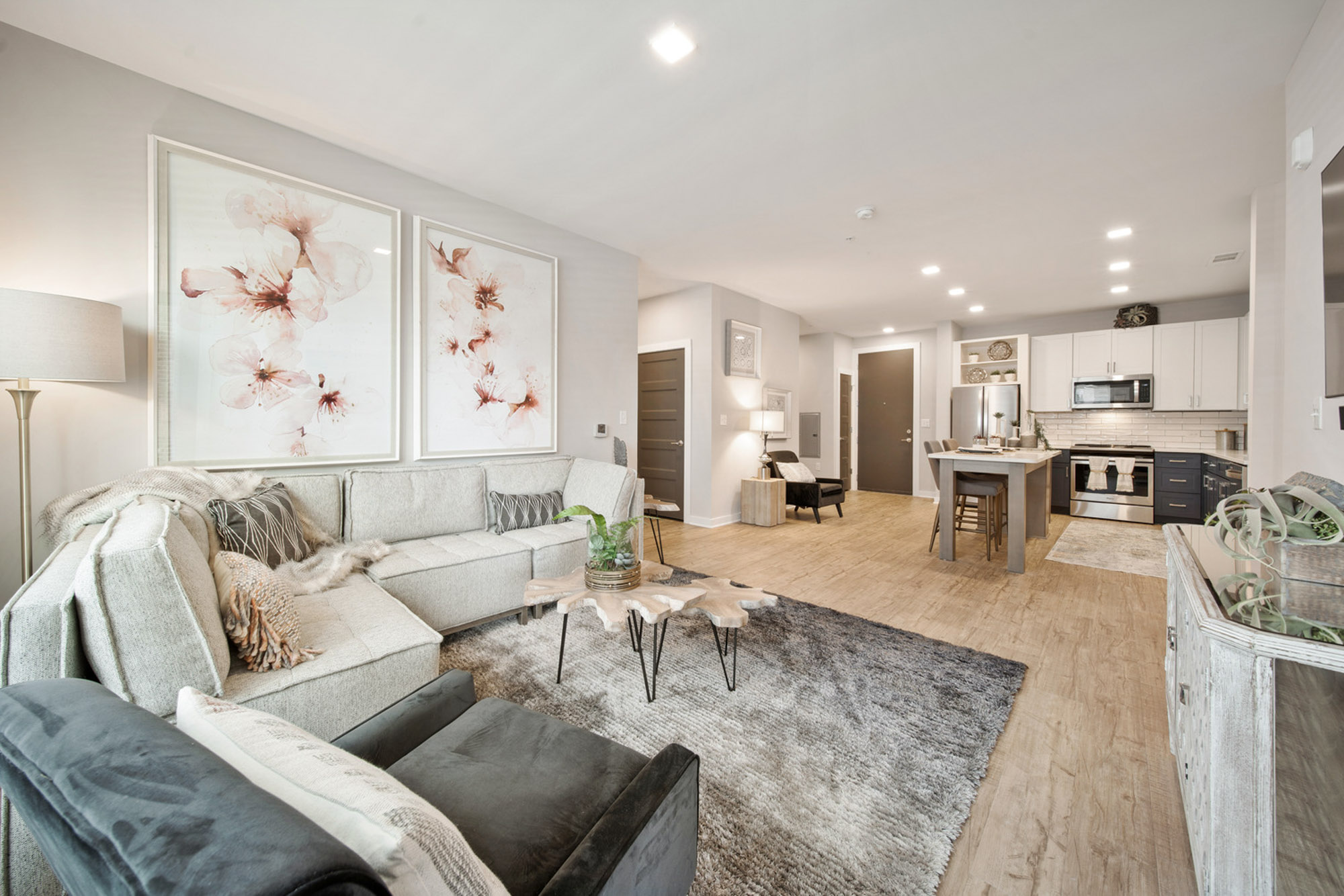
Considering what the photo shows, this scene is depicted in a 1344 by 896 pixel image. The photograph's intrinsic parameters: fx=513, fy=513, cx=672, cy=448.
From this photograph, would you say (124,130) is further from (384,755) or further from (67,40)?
(384,755)

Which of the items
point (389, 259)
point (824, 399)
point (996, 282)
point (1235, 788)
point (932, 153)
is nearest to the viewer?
point (1235, 788)

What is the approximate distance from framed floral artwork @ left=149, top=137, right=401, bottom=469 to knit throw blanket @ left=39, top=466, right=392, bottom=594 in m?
0.22

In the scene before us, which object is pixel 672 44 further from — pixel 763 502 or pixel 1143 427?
pixel 1143 427

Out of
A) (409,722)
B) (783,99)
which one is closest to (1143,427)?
(783,99)

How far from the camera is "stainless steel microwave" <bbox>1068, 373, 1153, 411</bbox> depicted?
19.8 ft

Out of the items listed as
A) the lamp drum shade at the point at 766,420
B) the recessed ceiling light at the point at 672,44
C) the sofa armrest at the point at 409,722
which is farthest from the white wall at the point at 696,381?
the sofa armrest at the point at 409,722

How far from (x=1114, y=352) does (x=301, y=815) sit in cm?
828

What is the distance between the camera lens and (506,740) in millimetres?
1184

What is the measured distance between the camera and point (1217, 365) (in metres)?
5.65

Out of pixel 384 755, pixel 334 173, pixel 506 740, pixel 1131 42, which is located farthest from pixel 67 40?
pixel 1131 42

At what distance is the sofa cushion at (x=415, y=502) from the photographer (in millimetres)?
2850

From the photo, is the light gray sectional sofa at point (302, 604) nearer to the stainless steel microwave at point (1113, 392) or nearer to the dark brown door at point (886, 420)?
the dark brown door at point (886, 420)

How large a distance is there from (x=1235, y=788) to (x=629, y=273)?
15.0ft

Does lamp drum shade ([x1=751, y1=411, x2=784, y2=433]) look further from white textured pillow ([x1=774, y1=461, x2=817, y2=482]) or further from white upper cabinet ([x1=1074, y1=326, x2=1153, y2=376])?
white upper cabinet ([x1=1074, y1=326, x2=1153, y2=376])
